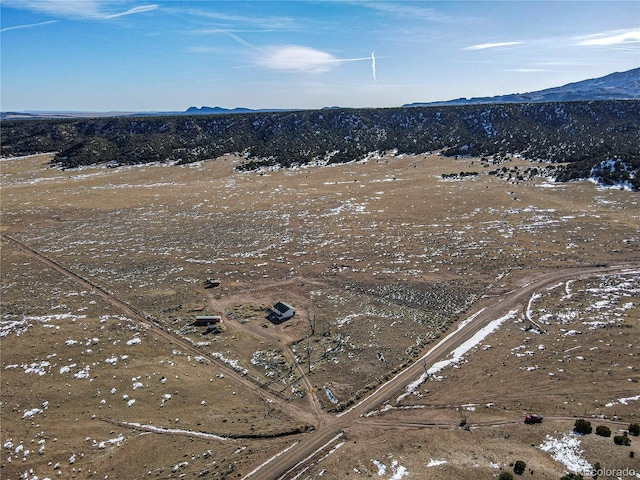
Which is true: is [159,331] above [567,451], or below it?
above

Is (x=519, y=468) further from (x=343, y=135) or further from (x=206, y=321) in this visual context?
(x=343, y=135)

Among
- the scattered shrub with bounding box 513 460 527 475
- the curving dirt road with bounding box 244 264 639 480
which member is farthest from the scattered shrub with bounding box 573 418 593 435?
the curving dirt road with bounding box 244 264 639 480

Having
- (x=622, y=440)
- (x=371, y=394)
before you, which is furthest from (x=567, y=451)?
(x=371, y=394)

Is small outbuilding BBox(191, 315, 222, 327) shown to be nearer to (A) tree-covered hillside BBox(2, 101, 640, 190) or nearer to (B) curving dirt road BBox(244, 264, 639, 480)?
(B) curving dirt road BBox(244, 264, 639, 480)

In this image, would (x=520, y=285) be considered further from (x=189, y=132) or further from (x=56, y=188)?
(x=189, y=132)

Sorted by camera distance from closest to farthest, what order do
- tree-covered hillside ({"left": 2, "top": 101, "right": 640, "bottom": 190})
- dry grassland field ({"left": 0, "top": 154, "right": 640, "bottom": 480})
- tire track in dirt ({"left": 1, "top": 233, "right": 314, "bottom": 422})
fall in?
dry grassland field ({"left": 0, "top": 154, "right": 640, "bottom": 480}) → tire track in dirt ({"left": 1, "top": 233, "right": 314, "bottom": 422}) → tree-covered hillside ({"left": 2, "top": 101, "right": 640, "bottom": 190})

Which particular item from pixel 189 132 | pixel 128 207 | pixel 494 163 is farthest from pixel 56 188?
pixel 494 163
